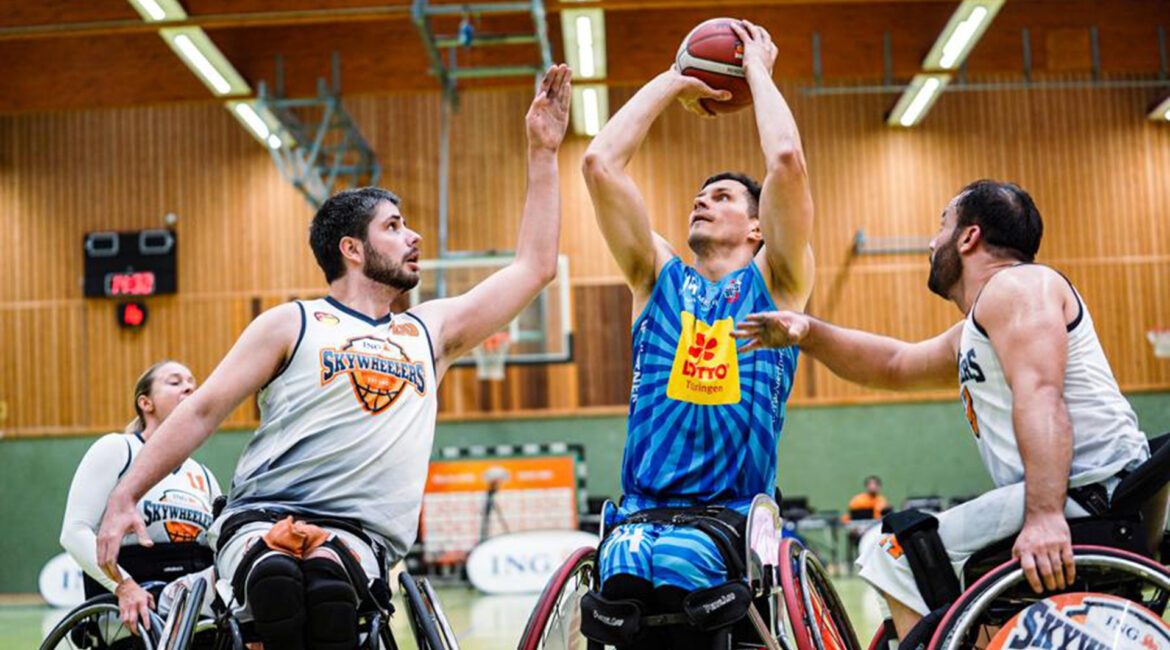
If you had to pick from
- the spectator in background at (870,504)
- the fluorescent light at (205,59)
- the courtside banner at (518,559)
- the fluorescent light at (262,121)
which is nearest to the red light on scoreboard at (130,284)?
the fluorescent light at (262,121)

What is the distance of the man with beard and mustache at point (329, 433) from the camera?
106 inches

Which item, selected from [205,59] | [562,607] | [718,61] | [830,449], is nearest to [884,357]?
[718,61]

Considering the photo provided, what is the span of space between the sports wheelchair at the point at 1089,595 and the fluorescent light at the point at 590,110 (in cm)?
1117

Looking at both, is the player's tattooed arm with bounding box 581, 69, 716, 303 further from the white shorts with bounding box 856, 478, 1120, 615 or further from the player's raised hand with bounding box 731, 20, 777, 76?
the white shorts with bounding box 856, 478, 1120, 615

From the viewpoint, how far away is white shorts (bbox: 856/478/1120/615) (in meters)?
2.77

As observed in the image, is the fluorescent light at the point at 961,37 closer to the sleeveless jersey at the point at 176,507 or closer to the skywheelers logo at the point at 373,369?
the sleeveless jersey at the point at 176,507

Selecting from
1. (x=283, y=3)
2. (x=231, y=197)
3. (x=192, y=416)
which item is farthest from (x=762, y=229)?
(x=231, y=197)

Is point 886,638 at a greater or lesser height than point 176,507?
lesser

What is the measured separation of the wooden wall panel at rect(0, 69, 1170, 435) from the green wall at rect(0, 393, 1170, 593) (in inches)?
12.9

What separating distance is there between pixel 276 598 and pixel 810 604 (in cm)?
134

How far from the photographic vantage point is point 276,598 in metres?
2.61

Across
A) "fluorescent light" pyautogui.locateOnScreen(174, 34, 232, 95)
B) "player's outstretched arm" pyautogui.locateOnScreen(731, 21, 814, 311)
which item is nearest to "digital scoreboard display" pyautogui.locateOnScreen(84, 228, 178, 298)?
"fluorescent light" pyautogui.locateOnScreen(174, 34, 232, 95)

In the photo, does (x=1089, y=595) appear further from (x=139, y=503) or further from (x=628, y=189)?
(x=139, y=503)

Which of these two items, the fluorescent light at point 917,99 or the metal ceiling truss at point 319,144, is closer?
the metal ceiling truss at point 319,144
